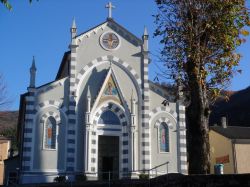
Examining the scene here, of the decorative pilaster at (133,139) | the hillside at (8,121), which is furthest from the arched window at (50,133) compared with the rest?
the hillside at (8,121)

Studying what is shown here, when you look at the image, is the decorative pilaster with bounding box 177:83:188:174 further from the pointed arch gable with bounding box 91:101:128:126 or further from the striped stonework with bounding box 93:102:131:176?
the pointed arch gable with bounding box 91:101:128:126

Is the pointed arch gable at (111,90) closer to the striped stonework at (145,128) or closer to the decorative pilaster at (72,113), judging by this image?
the striped stonework at (145,128)

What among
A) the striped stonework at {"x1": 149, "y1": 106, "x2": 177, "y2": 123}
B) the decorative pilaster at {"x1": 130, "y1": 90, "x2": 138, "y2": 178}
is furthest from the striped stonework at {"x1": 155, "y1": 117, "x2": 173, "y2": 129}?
the decorative pilaster at {"x1": 130, "y1": 90, "x2": 138, "y2": 178}

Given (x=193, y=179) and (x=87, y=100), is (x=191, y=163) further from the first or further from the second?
(x=87, y=100)

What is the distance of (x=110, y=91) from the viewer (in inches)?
1245

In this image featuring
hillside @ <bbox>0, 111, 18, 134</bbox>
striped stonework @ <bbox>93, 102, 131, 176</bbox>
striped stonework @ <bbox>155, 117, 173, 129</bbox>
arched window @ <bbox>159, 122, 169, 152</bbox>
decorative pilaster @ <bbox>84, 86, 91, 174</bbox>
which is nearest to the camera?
decorative pilaster @ <bbox>84, 86, 91, 174</bbox>

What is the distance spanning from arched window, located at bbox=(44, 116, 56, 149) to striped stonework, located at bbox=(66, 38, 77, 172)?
3.44ft

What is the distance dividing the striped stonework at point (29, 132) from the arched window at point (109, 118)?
503 centimetres

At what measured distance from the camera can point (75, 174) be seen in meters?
28.8

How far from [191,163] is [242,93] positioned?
5220cm

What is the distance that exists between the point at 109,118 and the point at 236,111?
119 feet

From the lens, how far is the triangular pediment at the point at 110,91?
31.3 meters

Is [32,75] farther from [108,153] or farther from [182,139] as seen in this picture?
[182,139]

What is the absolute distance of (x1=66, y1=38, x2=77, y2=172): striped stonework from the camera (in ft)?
96.7
